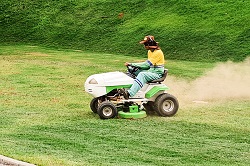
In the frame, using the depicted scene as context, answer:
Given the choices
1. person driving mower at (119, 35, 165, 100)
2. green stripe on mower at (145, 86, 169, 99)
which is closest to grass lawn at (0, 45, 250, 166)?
green stripe on mower at (145, 86, 169, 99)

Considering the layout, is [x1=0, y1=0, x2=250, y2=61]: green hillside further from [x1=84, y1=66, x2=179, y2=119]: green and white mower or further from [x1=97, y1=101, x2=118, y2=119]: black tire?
[x1=97, y1=101, x2=118, y2=119]: black tire

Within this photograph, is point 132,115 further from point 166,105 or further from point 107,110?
point 166,105

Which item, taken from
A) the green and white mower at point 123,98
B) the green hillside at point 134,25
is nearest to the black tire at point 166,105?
the green and white mower at point 123,98

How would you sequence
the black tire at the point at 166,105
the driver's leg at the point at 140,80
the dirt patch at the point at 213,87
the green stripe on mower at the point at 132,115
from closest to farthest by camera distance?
the green stripe on mower at the point at 132,115 → the driver's leg at the point at 140,80 → the black tire at the point at 166,105 → the dirt patch at the point at 213,87

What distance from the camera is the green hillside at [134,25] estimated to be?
85.8 feet

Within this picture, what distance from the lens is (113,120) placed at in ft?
37.1

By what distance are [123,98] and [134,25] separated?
62.1 ft

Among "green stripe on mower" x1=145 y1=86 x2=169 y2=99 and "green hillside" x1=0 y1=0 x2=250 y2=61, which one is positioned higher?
"green hillside" x1=0 y1=0 x2=250 y2=61

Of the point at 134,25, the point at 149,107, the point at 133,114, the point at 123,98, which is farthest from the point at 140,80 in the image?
the point at 134,25

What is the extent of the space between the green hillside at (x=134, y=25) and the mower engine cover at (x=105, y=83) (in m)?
13.1

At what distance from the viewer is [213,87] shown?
1568 cm

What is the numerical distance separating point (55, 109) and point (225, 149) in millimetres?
4806

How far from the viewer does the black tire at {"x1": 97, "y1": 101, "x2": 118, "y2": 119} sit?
37.3 ft

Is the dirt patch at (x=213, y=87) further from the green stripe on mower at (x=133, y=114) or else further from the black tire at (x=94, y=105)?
the black tire at (x=94, y=105)
